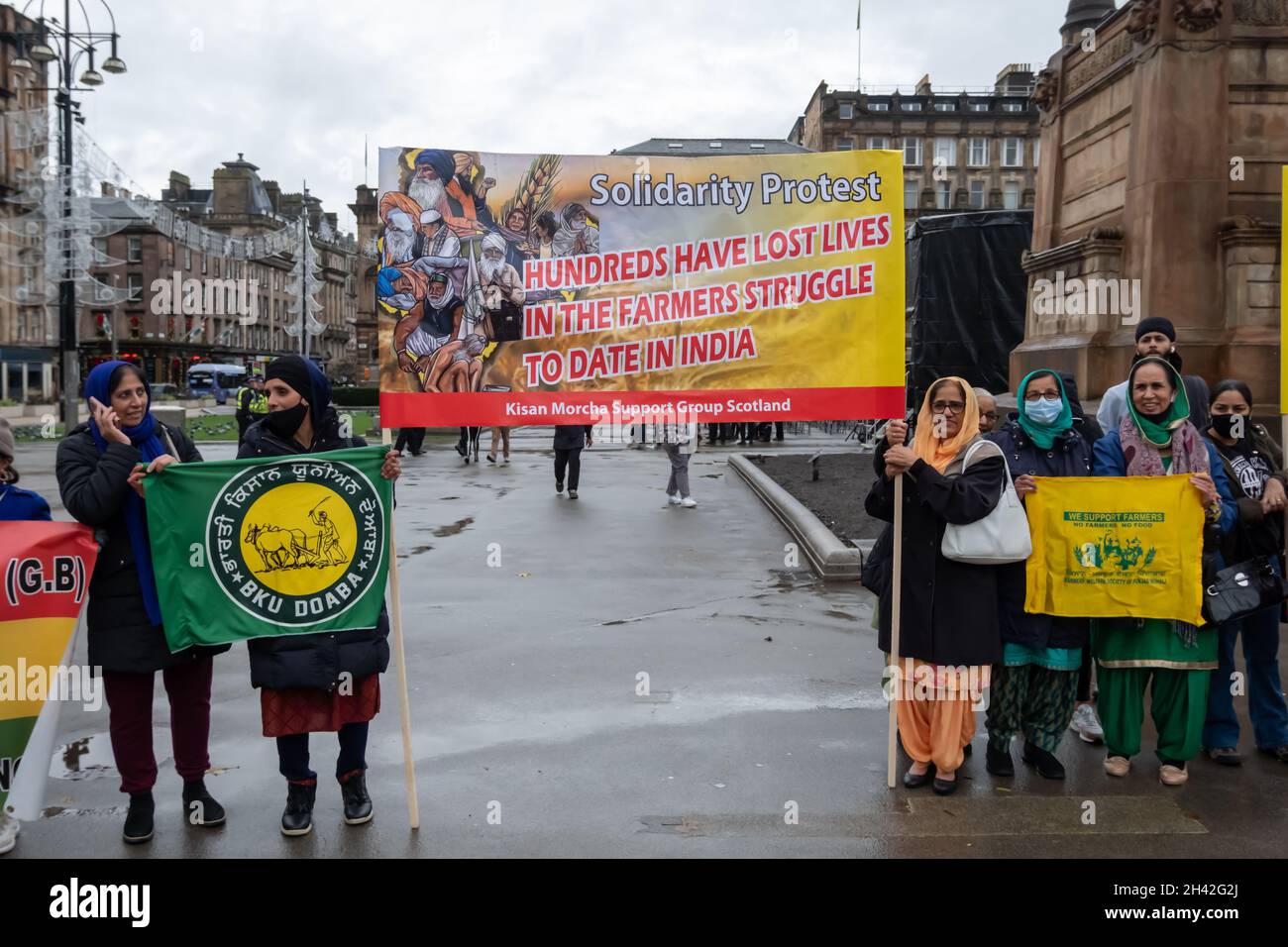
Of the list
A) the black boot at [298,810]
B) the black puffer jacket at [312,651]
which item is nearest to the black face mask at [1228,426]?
the black puffer jacket at [312,651]

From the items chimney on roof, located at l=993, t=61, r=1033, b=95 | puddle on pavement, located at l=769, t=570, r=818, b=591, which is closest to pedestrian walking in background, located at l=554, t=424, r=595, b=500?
puddle on pavement, located at l=769, t=570, r=818, b=591

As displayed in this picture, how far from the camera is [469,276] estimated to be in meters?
5.21

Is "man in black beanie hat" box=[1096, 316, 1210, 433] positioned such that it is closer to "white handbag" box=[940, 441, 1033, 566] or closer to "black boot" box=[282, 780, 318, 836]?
"white handbag" box=[940, 441, 1033, 566]

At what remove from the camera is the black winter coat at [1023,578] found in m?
5.33

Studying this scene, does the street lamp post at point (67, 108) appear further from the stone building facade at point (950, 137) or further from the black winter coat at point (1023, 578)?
the stone building facade at point (950, 137)

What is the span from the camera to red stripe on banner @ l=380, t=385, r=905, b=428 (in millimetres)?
5168

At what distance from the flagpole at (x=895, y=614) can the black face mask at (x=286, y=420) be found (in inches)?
102

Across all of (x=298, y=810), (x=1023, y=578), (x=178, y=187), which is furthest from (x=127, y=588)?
(x=178, y=187)

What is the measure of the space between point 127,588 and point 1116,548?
4.36 meters

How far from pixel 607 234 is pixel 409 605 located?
5.05 metres

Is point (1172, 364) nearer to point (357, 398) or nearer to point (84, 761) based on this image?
point (84, 761)

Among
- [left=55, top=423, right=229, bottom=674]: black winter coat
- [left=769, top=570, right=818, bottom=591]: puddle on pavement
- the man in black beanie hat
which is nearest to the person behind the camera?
[left=55, top=423, right=229, bottom=674]: black winter coat

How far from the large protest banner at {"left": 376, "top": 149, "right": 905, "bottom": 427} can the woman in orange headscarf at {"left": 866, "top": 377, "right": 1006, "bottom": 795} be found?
27 cm
